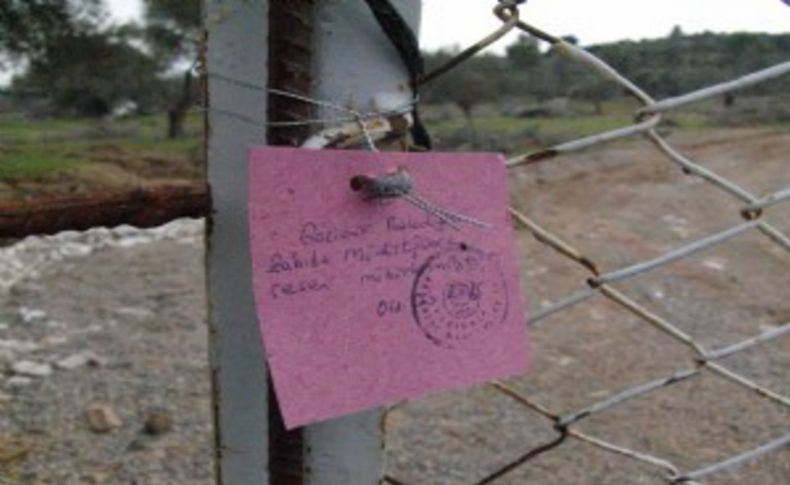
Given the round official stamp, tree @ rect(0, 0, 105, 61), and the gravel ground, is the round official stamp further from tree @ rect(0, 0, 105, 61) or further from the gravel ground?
the gravel ground

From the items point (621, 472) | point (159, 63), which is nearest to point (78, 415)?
point (621, 472)

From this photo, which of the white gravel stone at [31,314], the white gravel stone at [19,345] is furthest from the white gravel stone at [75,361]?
the white gravel stone at [31,314]

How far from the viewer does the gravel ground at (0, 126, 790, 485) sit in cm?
183

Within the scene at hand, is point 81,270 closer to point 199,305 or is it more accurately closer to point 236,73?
point 199,305


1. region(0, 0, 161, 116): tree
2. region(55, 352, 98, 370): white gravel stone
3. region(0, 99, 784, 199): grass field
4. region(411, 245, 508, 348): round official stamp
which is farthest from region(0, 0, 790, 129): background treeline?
region(55, 352, 98, 370): white gravel stone

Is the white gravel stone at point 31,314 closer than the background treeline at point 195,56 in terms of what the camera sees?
No

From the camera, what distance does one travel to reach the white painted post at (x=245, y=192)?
43cm

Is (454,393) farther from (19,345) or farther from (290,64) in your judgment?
(290,64)

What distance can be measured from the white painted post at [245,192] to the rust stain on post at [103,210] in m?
Result: 0.01

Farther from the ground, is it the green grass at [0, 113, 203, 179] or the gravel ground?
the green grass at [0, 113, 203, 179]

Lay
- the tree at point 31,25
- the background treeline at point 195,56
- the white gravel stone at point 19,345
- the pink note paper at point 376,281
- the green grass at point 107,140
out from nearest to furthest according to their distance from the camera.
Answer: the pink note paper at point 376,281 < the background treeline at point 195,56 < the tree at point 31,25 < the white gravel stone at point 19,345 < the green grass at point 107,140

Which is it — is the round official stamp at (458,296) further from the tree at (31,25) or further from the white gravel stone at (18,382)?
the white gravel stone at (18,382)

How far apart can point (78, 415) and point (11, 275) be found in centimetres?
176

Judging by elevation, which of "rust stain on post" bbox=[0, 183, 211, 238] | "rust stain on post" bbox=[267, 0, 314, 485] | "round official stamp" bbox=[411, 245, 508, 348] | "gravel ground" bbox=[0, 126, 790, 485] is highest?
"rust stain on post" bbox=[267, 0, 314, 485]
